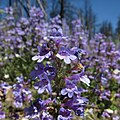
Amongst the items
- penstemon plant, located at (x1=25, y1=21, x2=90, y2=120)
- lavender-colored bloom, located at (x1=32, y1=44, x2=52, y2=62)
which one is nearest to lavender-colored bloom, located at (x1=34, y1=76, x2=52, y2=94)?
penstemon plant, located at (x1=25, y1=21, x2=90, y2=120)

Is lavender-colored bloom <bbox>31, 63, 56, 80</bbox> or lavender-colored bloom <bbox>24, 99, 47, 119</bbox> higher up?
lavender-colored bloom <bbox>31, 63, 56, 80</bbox>

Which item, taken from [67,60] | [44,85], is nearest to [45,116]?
[44,85]

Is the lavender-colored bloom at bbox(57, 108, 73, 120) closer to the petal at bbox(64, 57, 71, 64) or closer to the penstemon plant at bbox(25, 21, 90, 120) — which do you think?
the penstemon plant at bbox(25, 21, 90, 120)

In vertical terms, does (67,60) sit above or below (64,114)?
above

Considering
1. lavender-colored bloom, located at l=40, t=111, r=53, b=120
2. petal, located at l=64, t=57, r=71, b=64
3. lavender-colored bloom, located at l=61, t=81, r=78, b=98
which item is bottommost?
lavender-colored bloom, located at l=40, t=111, r=53, b=120

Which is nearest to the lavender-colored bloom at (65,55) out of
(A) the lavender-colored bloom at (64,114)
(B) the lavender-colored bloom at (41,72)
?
(B) the lavender-colored bloom at (41,72)

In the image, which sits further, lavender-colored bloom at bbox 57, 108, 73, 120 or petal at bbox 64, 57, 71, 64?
lavender-colored bloom at bbox 57, 108, 73, 120

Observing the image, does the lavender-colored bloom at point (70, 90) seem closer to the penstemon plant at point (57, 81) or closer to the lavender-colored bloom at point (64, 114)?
the penstemon plant at point (57, 81)

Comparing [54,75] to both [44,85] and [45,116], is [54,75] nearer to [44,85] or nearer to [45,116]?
[44,85]
